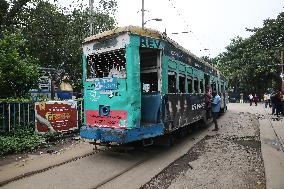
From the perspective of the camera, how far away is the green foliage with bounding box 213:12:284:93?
130 feet

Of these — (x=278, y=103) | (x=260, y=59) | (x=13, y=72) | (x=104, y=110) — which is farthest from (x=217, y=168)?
(x=260, y=59)

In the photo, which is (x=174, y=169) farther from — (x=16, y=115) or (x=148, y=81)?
(x=16, y=115)

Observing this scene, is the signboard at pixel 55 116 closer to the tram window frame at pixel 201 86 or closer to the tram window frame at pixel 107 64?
the tram window frame at pixel 107 64

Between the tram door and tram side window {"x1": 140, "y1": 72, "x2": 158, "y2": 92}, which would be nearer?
the tram door

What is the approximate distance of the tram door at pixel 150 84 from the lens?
321 inches

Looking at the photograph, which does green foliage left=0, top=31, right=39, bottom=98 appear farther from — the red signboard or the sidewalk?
the sidewalk

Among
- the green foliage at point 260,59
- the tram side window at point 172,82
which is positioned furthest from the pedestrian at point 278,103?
the green foliage at point 260,59

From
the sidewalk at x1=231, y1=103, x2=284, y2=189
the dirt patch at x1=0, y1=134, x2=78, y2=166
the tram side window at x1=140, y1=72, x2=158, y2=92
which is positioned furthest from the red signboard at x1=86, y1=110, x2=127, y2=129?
the sidewalk at x1=231, y1=103, x2=284, y2=189

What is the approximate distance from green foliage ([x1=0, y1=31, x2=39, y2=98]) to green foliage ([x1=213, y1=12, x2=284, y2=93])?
104ft

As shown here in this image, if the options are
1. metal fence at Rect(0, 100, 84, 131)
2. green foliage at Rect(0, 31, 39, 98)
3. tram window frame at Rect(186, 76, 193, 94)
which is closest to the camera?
metal fence at Rect(0, 100, 84, 131)

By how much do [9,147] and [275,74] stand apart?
126ft

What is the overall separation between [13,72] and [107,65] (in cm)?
518

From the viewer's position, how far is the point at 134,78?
759 centimetres

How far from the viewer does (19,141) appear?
9141 millimetres
